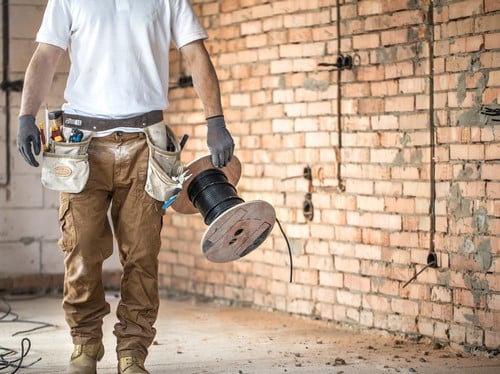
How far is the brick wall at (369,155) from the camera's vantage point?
15.8 ft

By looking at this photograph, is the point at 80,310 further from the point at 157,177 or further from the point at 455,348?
the point at 455,348

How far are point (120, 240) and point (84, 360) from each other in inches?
20.3

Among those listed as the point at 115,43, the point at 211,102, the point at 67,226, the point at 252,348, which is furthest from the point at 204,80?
the point at 252,348

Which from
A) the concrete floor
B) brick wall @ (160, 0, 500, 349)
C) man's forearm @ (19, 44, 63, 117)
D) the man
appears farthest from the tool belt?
brick wall @ (160, 0, 500, 349)

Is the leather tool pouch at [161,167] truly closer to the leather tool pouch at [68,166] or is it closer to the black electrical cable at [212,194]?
the black electrical cable at [212,194]

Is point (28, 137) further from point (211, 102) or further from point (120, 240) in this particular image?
point (211, 102)

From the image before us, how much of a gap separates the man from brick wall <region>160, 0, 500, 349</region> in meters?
1.41

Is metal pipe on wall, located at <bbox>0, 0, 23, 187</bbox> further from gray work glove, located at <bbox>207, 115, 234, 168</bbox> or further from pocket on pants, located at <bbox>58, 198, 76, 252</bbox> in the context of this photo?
gray work glove, located at <bbox>207, 115, 234, 168</bbox>

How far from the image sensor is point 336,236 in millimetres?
5723

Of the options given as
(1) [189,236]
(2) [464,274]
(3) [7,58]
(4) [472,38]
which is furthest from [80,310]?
(3) [7,58]

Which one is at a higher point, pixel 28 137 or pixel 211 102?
pixel 211 102

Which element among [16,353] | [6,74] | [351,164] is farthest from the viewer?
[6,74]

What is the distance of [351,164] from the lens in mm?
5598

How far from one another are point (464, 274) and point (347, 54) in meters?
1.44
